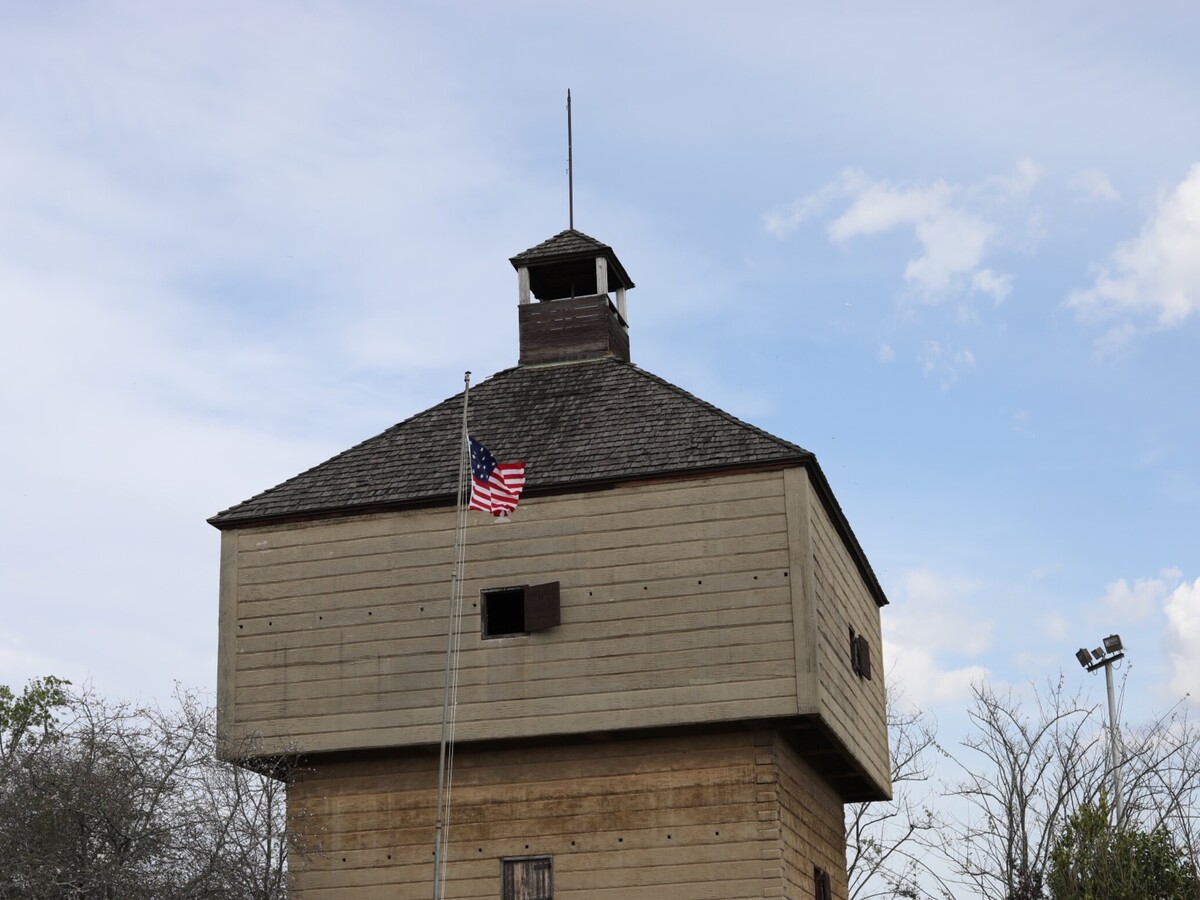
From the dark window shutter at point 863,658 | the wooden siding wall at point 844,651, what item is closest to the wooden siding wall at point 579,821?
the wooden siding wall at point 844,651

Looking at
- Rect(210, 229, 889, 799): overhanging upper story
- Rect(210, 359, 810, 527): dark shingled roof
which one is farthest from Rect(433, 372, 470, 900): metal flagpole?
Rect(210, 359, 810, 527): dark shingled roof

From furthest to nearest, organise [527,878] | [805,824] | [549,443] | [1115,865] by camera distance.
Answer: [1115,865]
[549,443]
[805,824]
[527,878]

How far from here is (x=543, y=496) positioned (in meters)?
23.7

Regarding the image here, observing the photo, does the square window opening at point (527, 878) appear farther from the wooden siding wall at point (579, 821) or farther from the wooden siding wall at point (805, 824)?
the wooden siding wall at point (805, 824)

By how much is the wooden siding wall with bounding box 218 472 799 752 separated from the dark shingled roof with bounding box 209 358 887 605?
0.30 meters

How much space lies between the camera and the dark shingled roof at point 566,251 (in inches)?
1140

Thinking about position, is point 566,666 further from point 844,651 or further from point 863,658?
point 863,658

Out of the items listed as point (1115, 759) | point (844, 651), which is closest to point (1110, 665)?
point (1115, 759)

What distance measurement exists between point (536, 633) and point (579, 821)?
2.55 meters

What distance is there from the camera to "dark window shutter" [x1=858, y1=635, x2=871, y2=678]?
26031 millimetres

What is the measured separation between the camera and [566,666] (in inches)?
895

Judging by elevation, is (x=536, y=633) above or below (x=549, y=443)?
below

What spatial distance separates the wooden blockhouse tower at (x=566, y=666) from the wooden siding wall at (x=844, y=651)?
0.11 m

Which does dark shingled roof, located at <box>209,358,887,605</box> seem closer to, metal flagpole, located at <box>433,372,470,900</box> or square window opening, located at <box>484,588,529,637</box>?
metal flagpole, located at <box>433,372,470,900</box>
